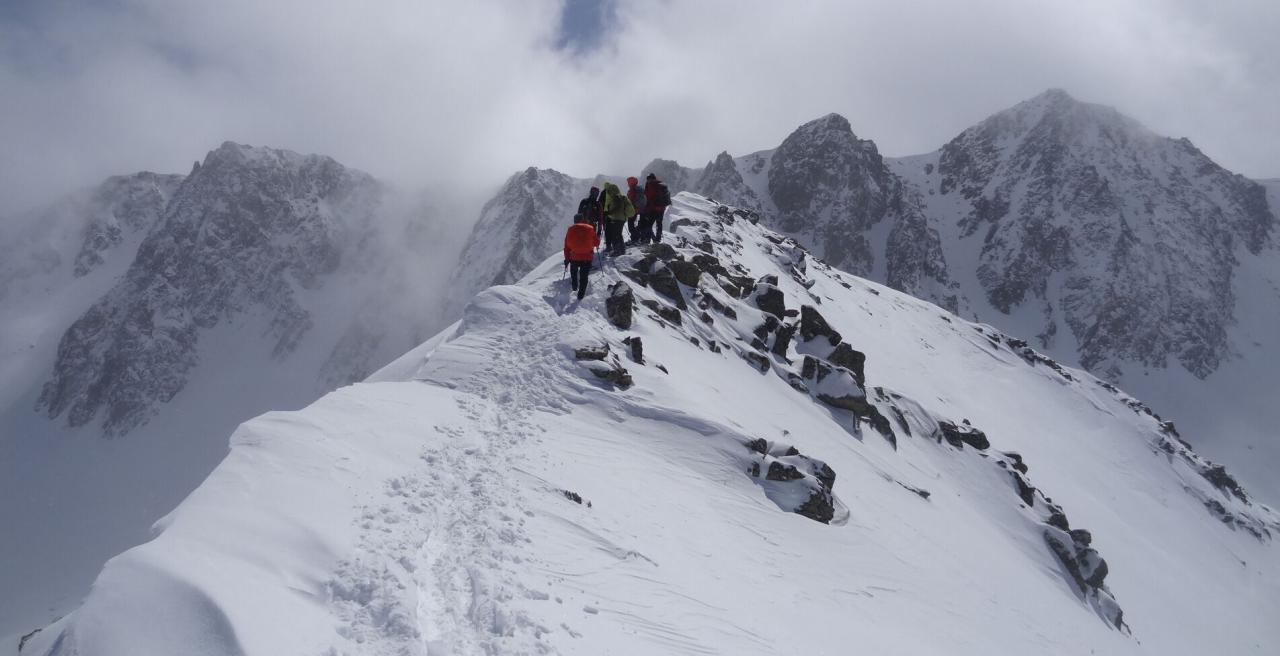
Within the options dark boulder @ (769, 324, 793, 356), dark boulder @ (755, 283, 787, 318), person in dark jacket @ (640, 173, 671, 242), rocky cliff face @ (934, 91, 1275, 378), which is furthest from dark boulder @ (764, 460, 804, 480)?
rocky cliff face @ (934, 91, 1275, 378)

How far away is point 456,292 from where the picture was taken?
6284 inches

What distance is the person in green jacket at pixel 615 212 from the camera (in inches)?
913

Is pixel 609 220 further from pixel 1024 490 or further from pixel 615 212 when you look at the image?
pixel 1024 490

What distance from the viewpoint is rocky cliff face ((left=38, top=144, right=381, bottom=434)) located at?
526 feet

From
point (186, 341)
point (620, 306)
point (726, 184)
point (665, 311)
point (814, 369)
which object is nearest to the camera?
point (620, 306)

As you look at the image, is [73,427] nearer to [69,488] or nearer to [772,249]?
[69,488]

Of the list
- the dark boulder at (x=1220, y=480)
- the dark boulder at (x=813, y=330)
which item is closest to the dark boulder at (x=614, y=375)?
the dark boulder at (x=813, y=330)

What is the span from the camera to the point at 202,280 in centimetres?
17738

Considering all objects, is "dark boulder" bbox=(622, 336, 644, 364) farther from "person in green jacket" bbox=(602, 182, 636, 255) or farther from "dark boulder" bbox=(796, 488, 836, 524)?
"person in green jacket" bbox=(602, 182, 636, 255)

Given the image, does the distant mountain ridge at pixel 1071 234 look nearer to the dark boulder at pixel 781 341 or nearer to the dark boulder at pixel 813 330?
the dark boulder at pixel 813 330

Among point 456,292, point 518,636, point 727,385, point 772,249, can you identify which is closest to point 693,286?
point 727,385

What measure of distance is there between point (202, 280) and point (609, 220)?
192 metres

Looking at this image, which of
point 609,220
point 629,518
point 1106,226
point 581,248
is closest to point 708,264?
point 609,220

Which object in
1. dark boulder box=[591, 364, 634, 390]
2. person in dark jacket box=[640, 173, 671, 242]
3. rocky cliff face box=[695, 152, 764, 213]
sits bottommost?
dark boulder box=[591, 364, 634, 390]
